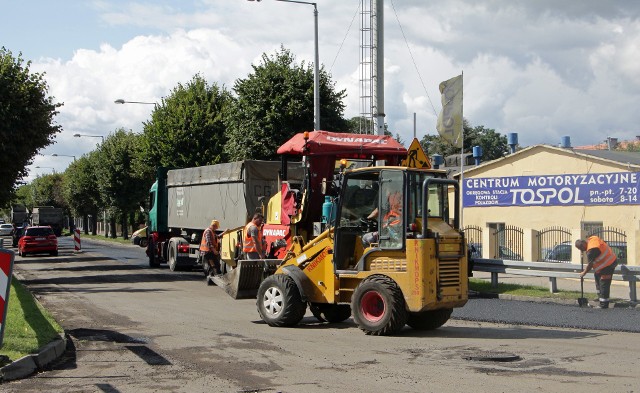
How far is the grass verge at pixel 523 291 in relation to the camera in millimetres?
18791

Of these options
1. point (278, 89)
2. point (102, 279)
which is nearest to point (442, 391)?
point (102, 279)

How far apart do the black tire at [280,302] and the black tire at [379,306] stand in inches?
46.9

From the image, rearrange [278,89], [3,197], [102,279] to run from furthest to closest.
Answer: [278,89], [3,197], [102,279]

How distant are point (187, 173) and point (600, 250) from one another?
617 inches

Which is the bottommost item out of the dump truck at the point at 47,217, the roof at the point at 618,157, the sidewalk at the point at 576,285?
the sidewalk at the point at 576,285

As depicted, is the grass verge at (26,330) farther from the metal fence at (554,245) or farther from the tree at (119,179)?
the tree at (119,179)

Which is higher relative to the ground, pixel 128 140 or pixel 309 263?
pixel 128 140

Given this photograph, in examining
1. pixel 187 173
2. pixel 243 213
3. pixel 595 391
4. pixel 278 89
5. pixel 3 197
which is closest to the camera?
pixel 595 391

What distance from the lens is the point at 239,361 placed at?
10094 mm

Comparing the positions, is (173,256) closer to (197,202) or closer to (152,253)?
(152,253)

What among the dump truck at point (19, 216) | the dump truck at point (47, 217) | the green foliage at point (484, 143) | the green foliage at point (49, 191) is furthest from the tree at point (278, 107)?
the green foliage at point (49, 191)

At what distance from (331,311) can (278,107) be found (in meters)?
19.9

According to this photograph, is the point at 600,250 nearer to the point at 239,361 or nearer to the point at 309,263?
the point at 309,263

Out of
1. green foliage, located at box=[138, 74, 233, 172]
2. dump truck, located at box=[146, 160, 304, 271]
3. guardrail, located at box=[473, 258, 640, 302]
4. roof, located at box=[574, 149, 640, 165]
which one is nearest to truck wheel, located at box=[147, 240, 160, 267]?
dump truck, located at box=[146, 160, 304, 271]
